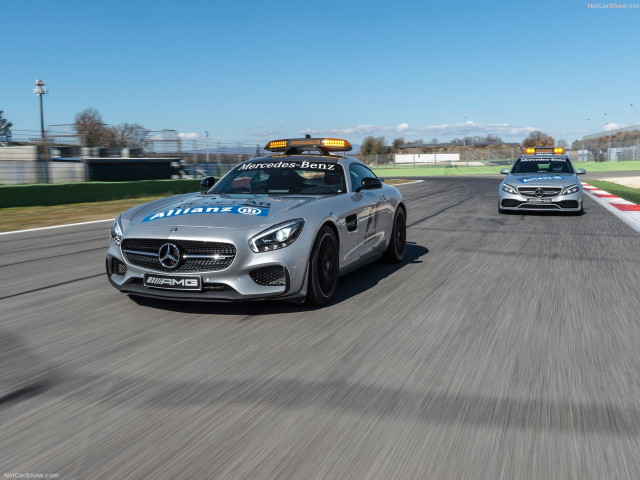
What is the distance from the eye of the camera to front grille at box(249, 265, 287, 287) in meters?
5.47

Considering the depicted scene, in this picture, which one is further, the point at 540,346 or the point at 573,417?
the point at 540,346

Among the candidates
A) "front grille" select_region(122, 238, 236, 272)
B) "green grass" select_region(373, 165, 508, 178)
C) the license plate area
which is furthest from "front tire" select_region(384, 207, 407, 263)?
"green grass" select_region(373, 165, 508, 178)

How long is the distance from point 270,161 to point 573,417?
15.8 ft

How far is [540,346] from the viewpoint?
15.9 feet

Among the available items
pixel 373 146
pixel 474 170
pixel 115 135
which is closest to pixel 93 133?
pixel 115 135

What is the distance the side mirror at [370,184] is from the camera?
7430 millimetres

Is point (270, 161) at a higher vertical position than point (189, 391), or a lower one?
higher

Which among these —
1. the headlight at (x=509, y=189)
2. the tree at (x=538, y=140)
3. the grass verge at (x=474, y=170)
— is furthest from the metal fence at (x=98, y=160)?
the tree at (x=538, y=140)

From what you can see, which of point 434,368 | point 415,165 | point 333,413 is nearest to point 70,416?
point 333,413

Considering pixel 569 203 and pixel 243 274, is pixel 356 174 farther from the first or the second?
pixel 569 203

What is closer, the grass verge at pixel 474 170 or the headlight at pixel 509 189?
the headlight at pixel 509 189

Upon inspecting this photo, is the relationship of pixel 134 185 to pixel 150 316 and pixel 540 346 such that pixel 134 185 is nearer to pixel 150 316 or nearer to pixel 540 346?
pixel 150 316

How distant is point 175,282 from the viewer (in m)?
5.46

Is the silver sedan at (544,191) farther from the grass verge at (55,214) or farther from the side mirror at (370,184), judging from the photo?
the grass verge at (55,214)
